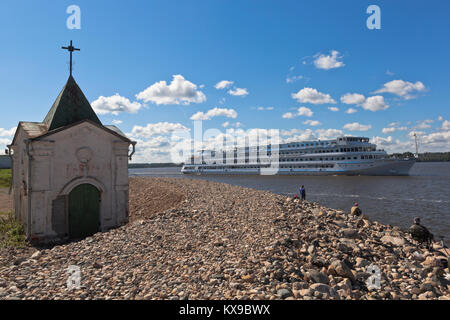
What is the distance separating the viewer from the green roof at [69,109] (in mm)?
10961

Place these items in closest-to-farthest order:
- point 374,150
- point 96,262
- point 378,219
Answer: point 96,262, point 378,219, point 374,150

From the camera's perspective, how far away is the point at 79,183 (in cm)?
1027

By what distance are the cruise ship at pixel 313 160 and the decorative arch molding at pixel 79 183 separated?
52542mm

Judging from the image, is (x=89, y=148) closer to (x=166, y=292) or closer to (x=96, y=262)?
(x=96, y=262)

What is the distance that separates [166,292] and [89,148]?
771 cm

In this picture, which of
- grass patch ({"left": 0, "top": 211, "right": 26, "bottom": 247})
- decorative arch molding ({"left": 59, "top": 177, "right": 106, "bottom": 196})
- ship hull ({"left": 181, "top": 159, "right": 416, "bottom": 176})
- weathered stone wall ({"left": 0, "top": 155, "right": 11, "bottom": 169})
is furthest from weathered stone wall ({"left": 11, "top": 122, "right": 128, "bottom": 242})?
weathered stone wall ({"left": 0, "top": 155, "right": 11, "bottom": 169})

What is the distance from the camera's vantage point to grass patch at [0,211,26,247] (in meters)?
9.52

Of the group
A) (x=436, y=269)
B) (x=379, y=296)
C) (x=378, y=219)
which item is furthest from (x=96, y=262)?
(x=378, y=219)

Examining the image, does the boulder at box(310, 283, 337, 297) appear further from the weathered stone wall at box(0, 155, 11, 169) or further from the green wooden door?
the weathered stone wall at box(0, 155, 11, 169)

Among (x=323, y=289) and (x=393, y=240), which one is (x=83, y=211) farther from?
(x=393, y=240)

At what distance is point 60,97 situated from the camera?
11.5 metres
